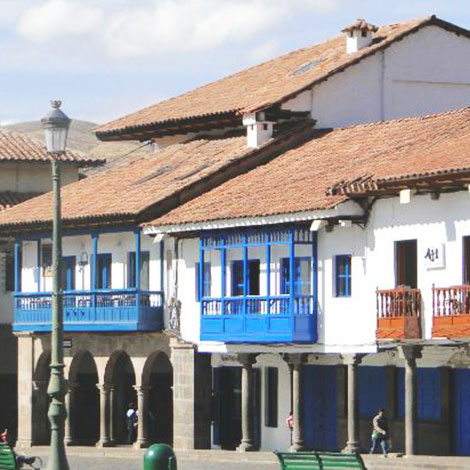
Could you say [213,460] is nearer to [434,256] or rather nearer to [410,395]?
[410,395]

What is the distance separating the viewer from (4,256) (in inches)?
2621

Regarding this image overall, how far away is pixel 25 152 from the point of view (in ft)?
234

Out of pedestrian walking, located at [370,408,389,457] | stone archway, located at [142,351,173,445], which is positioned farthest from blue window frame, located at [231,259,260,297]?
stone archway, located at [142,351,173,445]

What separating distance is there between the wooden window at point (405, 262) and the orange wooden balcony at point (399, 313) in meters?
0.46

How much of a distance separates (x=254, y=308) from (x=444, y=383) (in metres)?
5.26

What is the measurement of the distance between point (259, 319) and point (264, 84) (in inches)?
501

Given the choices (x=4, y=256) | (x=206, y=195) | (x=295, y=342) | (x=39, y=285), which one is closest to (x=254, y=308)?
(x=295, y=342)

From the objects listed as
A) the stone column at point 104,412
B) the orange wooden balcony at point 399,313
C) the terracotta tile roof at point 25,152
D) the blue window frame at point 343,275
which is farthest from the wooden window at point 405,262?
the terracotta tile roof at point 25,152

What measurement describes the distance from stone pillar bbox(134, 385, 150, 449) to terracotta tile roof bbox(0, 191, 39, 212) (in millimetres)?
13703

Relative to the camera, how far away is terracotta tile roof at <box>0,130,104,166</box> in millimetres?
70625

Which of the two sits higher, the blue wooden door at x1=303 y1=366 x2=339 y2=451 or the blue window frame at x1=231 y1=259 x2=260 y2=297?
the blue window frame at x1=231 y1=259 x2=260 y2=297

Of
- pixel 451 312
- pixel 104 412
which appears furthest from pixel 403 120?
pixel 104 412

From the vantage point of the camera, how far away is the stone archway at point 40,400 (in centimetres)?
6181

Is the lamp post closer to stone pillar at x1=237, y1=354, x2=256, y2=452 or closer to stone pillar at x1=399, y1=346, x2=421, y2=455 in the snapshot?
stone pillar at x1=399, y1=346, x2=421, y2=455
